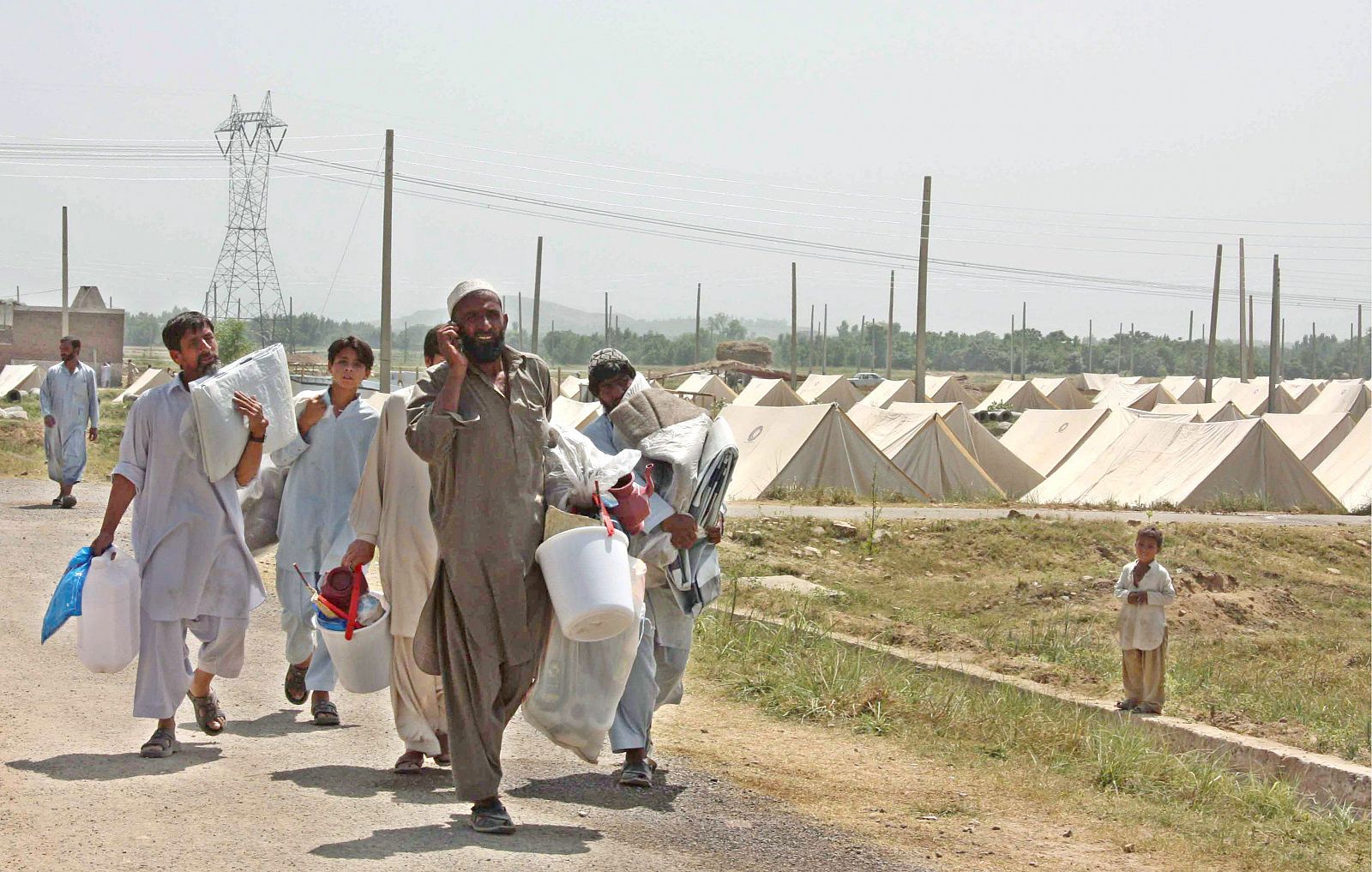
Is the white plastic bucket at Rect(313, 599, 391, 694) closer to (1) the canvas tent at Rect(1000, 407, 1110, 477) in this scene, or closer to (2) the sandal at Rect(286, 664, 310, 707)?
(2) the sandal at Rect(286, 664, 310, 707)

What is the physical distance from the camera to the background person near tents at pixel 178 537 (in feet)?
16.7

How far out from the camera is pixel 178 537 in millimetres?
5164

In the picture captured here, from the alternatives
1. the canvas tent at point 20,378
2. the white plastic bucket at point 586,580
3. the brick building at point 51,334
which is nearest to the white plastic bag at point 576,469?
the white plastic bucket at point 586,580

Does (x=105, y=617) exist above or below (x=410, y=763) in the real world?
above

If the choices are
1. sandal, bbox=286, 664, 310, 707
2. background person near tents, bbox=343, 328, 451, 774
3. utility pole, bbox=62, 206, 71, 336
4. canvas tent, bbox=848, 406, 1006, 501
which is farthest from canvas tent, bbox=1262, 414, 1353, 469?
utility pole, bbox=62, 206, 71, 336

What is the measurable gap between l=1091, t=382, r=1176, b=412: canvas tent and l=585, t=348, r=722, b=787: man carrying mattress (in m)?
40.3

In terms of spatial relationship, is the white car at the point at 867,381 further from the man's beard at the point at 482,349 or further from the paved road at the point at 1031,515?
the man's beard at the point at 482,349

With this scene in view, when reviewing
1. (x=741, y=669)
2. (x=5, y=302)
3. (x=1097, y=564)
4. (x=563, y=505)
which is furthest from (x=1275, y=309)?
(x=5, y=302)

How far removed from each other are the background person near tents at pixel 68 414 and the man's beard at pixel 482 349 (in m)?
10.2

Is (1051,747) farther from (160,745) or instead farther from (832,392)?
(832,392)

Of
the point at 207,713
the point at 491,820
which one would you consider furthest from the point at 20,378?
the point at 491,820

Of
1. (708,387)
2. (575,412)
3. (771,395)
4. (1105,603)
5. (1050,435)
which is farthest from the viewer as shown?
(708,387)

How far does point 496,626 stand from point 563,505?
1.38 ft

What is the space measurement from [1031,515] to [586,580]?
49.7 feet
